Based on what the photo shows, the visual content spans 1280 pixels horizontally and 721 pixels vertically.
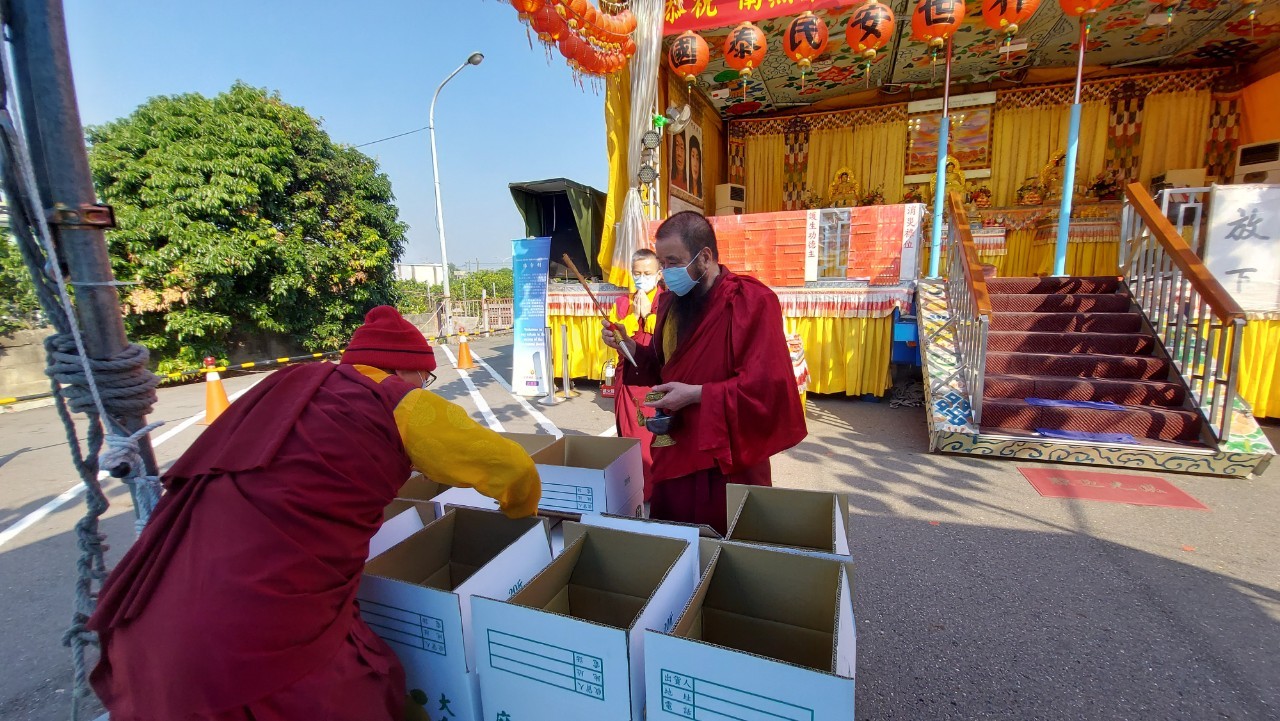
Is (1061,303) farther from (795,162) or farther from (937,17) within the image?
(795,162)

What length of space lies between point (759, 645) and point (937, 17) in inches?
263

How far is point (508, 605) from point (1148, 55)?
12885 mm

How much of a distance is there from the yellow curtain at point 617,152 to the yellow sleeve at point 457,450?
5.94 meters

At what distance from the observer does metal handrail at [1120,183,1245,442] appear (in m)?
3.68

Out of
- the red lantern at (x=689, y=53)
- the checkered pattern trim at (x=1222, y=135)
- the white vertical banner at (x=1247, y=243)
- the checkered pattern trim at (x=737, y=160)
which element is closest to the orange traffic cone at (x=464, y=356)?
the red lantern at (x=689, y=53)

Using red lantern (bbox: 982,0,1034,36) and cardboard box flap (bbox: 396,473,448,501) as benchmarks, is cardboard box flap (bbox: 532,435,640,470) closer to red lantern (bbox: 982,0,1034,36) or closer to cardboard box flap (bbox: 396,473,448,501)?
cardboard box flap (bbox: 396,473,448,501)

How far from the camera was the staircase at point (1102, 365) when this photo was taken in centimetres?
380

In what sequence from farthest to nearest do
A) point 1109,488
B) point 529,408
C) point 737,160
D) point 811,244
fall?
point 737,160 < point 811,244 < point 529,408 < point 1109,488

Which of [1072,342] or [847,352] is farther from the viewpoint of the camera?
[847,352]

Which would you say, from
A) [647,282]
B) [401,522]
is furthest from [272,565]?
[647,282]

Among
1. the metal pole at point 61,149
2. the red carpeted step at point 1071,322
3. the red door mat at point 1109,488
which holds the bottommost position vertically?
the red door mat at point 1109,488

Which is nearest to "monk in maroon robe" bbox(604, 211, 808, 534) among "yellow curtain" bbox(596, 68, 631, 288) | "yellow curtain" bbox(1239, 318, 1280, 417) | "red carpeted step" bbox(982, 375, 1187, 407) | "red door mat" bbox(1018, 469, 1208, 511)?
"red door mat" bbox(1018, 469, 1208, 511)

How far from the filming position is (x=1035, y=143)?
32.0 ft

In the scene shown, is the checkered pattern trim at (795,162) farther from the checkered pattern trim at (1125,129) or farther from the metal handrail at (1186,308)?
the metal handrail at (1186,308)
